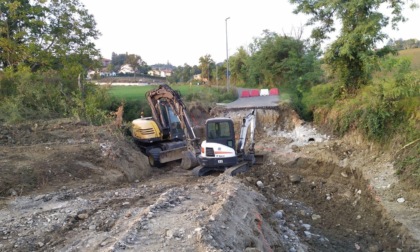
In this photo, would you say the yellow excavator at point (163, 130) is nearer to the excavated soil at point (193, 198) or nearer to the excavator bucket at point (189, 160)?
the excavator bucket at point (189, 160)

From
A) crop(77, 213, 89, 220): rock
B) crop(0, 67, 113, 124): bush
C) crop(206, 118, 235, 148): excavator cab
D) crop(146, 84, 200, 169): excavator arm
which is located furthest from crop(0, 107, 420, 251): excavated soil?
crop(0, 67, 113, 124): bush

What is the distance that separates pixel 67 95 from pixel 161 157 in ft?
25.6

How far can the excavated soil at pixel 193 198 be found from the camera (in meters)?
6.43

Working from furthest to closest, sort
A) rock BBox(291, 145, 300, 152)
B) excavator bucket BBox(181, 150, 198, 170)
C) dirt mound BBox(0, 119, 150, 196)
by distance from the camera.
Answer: rock BBox(291, 145, 300, 152)
excavator bucket BBox(181, 150, 198, 170)
dirt mound BBox(0, 119, 150, 196)

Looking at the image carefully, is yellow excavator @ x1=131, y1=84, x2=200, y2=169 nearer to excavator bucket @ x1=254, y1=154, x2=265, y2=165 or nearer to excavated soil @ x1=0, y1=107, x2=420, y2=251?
excavated soil @ x1=0, y1=107, x2=420, y2=251

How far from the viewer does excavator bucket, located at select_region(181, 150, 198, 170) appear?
13.2 meters

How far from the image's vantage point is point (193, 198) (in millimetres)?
8180

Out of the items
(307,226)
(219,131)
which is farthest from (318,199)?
(219,131)

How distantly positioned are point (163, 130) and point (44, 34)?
11.6 meters

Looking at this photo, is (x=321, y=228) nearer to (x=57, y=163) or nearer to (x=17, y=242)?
(x=17, y=242)

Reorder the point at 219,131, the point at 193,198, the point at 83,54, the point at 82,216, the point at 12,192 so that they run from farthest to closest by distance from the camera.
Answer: the point at 83,54 < the point at 219,131 < the point at 12,192 < the point at 193,198 < the point at 82,216

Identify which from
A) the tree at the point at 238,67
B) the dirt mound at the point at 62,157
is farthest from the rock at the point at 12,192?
the tree at the point at 238,67

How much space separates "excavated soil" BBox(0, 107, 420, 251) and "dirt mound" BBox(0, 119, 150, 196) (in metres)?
0.03

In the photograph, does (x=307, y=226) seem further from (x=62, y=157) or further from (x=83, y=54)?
(x=83, y=54)
